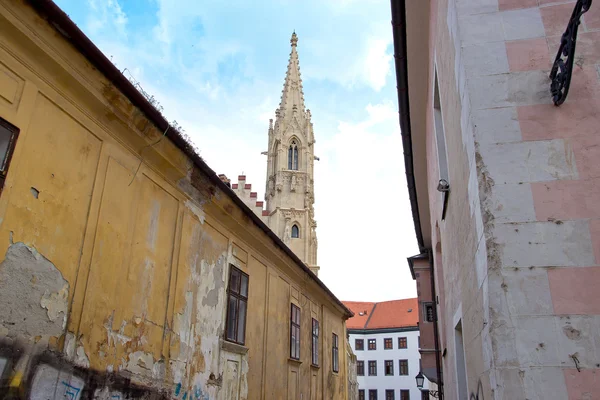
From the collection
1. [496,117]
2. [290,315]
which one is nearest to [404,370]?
[290,315]

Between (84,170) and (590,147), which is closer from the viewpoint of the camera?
(590,147)

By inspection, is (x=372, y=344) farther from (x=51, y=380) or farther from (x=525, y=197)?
(x=525, y=197)

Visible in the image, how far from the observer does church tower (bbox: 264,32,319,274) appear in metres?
42.5

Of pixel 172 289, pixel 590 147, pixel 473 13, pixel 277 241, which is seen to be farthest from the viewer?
pixel 277 241

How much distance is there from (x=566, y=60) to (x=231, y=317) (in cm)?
743

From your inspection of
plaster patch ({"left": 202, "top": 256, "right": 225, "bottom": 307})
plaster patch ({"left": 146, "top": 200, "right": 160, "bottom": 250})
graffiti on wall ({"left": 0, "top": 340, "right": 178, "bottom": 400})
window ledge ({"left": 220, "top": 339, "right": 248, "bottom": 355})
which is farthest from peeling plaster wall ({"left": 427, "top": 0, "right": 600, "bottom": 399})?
window ledge ({"left": 220, "top": 339, "right": 248, "bottom": 355})

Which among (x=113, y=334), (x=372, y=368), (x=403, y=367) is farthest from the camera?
(x=372, y=368)

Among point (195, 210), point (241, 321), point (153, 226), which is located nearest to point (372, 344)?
A: point (241, 321)

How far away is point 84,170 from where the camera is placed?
5.87 m

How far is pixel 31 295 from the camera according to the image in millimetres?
4953

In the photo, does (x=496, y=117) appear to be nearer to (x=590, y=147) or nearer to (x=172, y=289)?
(x=590, y=147)

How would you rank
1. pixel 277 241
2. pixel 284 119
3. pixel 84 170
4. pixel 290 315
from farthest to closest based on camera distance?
pixel 284 119 < pixel 290 315 < pixel 277 241 < pixel 84 170

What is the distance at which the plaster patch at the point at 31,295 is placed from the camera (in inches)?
184

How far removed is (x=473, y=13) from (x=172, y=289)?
5.59 metres
